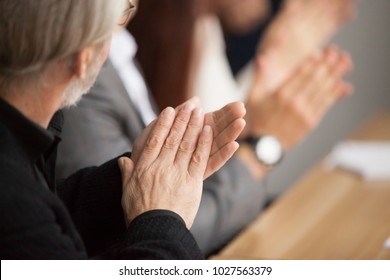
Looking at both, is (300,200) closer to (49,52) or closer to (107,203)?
(107,203)

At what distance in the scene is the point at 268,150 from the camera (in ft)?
4.94

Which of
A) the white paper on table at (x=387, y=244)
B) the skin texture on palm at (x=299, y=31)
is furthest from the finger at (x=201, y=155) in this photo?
the skin texture on palm at (x=299, y=31)

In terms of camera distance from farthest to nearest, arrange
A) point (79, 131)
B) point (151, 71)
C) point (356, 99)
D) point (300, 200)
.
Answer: point (356, 99), point (151, 71), point (300, 200), point (79, 131)

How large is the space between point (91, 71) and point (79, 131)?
14.4 inches

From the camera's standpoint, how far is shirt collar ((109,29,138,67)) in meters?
1.45

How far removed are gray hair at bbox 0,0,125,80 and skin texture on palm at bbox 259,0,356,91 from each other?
1.22 m

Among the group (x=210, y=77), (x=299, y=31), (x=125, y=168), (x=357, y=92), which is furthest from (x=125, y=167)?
(x=357, y=92)

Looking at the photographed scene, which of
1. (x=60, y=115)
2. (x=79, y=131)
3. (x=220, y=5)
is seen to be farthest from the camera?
(x=220, y=5)

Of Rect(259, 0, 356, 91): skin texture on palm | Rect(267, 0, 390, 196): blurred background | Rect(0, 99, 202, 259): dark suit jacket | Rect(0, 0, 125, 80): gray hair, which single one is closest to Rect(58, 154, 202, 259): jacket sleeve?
Rect(0, 99, 202, 259): dark suit jacket

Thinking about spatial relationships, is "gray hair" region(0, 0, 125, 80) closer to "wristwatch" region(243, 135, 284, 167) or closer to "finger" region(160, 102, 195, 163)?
"finger" region(160, 102, 195, 163)

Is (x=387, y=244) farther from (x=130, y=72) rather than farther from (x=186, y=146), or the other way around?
(x=130, y=72)
